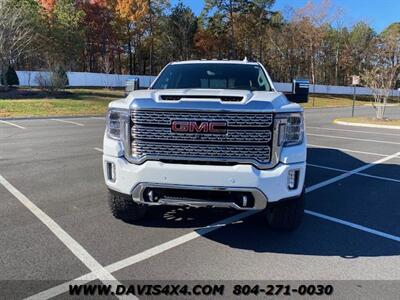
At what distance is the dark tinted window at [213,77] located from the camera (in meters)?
5.60

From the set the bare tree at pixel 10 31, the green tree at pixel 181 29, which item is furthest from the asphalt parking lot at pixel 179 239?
the green tree at pixel 181 29

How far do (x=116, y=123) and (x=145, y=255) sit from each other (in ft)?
4.41

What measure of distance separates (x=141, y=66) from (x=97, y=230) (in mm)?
66937

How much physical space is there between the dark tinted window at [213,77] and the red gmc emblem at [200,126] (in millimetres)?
1731

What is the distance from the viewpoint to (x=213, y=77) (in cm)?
574

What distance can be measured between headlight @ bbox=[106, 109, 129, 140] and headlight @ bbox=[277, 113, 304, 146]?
151cm

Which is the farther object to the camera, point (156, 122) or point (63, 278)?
point (156, 122)

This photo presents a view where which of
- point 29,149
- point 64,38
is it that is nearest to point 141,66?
point 64,38

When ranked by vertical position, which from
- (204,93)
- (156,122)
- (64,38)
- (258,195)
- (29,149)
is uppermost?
(64,38)

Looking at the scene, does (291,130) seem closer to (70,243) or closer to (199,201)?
(199,201)

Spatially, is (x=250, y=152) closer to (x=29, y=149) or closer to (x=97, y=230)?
(x=97, y=230)

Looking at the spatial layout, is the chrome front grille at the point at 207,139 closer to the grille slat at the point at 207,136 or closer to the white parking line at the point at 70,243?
the grille slat at the point at 207,136

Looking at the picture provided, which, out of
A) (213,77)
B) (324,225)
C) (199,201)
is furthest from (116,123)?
(324,225)

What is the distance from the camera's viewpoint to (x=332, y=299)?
3.21 meters
